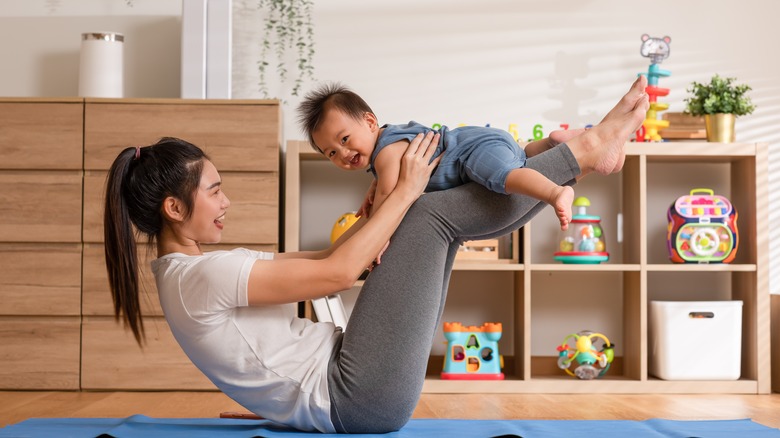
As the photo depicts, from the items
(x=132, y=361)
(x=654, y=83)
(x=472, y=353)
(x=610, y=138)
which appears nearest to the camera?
(x=610, y=138)

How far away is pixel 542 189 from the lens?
1624 millimetres

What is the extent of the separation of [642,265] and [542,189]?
81.6 inches

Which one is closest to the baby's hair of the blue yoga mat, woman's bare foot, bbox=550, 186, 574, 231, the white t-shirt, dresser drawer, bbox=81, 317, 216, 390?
the white t-shirt

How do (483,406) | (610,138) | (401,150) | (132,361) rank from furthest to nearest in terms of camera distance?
(132,361), (483,406), (401,150), (610,138)

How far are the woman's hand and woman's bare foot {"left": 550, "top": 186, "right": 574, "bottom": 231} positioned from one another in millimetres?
276

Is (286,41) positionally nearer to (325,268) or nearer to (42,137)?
(42,137)

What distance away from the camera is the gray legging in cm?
160

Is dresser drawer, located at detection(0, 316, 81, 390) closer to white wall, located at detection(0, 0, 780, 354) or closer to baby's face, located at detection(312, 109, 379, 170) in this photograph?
white wall, located at detection(0, 0, 780, 354)

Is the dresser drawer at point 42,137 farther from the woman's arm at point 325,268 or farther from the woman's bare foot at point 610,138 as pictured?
the woman's bare foot at point 610,138

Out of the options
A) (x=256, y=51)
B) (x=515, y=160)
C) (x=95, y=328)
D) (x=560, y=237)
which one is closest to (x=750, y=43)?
(x=560, y=237)

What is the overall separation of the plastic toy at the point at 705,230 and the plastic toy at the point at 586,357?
1.61 ft

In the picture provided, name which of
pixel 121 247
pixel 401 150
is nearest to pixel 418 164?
pixel 401 150

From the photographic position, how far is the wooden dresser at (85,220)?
11.0 feet

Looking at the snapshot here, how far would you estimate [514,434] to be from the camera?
66.5 inches
